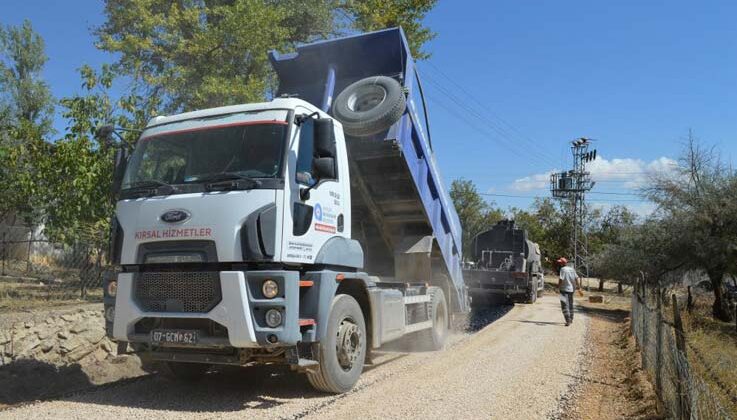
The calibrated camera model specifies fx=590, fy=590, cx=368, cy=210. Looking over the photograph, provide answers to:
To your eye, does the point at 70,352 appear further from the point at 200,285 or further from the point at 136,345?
the point at 200,285

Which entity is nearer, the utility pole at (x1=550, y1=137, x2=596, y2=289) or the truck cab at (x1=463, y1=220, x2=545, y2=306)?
the truck cab at (x1=463, y1=220, x2=545, y2=306)

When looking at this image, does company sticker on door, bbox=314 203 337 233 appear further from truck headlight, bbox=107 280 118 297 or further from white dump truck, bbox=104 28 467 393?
truck headlight, bbox=107 280 118 297

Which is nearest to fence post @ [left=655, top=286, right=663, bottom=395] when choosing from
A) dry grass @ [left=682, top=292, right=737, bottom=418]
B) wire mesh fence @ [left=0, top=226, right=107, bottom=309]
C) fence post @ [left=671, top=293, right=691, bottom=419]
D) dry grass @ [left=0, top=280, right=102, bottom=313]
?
dry grass @ [left=682, top=292, right=737, bottom=418]

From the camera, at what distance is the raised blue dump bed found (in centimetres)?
765

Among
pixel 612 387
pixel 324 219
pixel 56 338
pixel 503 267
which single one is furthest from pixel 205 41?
pixel 503 267

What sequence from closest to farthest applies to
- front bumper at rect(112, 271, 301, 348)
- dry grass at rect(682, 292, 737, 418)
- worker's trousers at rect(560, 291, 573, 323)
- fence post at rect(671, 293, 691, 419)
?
fence post at rect(671, 293, 691, 419) < front bumper at rect(112, 271, 301, 348) < dry grass at rect(682, 292, 737, 418) < worker's trousers at rect(560, 291, 573, 323)

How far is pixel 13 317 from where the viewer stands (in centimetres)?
823

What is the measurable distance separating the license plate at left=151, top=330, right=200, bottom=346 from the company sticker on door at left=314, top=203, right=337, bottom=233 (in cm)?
153

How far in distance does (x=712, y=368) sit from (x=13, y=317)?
10.1 metres

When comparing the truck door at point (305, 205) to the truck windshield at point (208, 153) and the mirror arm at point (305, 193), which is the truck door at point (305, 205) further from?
the truck windshield at point (208, 153)

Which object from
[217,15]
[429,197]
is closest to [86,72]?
[217,15]

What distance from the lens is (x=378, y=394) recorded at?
6.11m

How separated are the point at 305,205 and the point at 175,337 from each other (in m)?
1.71

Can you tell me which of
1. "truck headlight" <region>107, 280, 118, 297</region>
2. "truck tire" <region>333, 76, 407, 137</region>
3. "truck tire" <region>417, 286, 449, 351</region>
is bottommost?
"truck tire" <region>417, 286, 449, 351</region>
